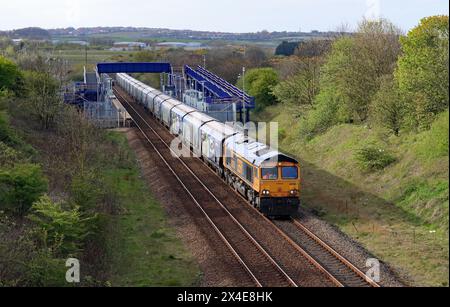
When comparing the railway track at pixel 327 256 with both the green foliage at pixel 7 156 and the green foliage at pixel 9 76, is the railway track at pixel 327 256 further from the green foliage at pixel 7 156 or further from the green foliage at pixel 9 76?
the green foliage at pixel 9 76

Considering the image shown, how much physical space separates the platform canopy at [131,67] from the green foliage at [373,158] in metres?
44.1

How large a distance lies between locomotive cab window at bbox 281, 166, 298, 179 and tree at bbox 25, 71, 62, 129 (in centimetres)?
2350

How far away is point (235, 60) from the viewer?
98.9 meters

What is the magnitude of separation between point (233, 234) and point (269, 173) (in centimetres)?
352

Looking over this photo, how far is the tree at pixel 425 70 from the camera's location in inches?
1235

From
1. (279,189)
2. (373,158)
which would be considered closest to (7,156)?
(279,189)

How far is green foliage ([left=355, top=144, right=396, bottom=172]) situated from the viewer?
33375 millimetres

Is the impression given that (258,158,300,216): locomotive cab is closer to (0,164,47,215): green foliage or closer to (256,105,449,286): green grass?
(256,105,449,286): green grass

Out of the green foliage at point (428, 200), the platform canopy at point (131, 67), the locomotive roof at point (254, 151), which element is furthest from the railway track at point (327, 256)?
the platform canopy at point (131, 67)

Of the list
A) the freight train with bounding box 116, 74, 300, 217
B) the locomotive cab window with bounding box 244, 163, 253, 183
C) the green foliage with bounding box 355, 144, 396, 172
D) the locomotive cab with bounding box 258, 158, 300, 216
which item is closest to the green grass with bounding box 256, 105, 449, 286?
the green foliage with bounding box 355, 144, 396, 172

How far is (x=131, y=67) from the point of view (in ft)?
242
